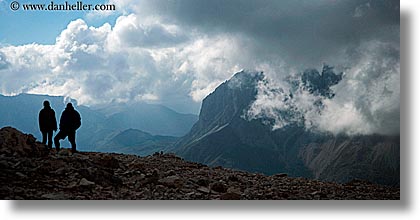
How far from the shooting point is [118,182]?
7062 mm

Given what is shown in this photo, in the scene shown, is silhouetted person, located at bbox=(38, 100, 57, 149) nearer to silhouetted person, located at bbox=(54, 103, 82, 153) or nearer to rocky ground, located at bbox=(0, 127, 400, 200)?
silhouetted person, located at bbox=(54, 103, 82, 153)

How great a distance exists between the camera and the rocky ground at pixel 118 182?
21.5ft

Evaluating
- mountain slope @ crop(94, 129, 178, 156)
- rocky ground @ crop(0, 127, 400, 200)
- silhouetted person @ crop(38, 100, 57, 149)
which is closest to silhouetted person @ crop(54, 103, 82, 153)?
silhouetted person @ crop(38, 100, 57, 149)

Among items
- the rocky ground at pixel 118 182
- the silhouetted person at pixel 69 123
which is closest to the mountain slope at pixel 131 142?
the silhouetted person at pixel 69 123

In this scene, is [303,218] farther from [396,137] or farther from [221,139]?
[221,139]

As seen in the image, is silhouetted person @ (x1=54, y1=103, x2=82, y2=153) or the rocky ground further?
silhouetted person @ (x1=54, y1=103, x2=82, y2=153)

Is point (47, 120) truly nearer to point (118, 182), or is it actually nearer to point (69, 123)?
point (69, 123)

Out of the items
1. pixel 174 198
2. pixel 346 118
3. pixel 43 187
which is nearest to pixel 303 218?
pixel 174 198

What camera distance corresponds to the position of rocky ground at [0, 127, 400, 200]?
21.5ft

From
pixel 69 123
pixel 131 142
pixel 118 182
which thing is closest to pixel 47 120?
pixel 69 123

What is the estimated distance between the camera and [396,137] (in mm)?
7738

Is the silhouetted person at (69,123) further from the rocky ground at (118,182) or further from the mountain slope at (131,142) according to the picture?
the mountain slope at (131,142)

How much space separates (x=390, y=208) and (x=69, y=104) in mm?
6902

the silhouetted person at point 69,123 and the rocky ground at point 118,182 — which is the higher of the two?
the silhouetted person at point 69,123
